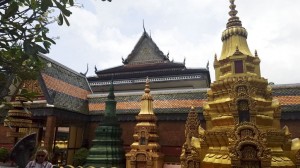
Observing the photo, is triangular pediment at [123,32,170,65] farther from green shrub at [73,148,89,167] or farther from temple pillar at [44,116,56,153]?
temple pillar at [44,116,56,153]

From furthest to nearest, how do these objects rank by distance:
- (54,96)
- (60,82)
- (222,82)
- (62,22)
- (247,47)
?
(60,82) < (54,96) < (247,47) < (222,82) < (62,22)

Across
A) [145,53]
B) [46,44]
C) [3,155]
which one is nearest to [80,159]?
[3,155]

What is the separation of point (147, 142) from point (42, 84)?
28.1 feet

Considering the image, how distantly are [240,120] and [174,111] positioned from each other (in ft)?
33.6

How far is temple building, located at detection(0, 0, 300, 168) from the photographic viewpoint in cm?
890

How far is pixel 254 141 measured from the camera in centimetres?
731

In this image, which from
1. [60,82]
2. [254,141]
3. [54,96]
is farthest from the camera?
[60,82]

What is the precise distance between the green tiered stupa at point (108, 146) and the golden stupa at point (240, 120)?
7.51 m

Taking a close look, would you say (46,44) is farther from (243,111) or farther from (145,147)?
(145,147)

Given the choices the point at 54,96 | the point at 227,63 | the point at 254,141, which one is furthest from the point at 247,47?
the point at 54,96

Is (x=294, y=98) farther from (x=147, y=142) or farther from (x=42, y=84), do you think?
(x=42, y=84)

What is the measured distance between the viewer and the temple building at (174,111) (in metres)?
8.90

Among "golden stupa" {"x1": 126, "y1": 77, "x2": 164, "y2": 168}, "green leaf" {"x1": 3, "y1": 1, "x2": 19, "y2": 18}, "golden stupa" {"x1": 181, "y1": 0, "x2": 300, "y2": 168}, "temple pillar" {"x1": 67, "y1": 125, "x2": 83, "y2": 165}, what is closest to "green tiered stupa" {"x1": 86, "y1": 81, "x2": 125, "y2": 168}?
"golden stupa" {"x1": 126, "y1": 77, "x2": 164, "y2": 168}

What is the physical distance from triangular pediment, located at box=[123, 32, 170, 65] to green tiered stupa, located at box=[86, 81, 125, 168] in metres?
11.8
